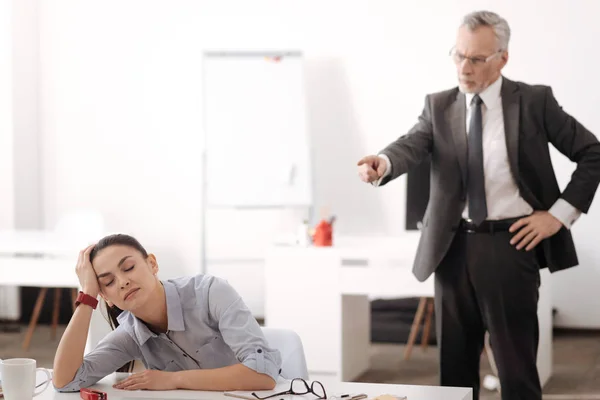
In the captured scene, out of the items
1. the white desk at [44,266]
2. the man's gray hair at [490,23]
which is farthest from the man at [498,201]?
the white desk at [44,266]

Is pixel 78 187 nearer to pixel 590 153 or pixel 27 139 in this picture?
pixel 27 139

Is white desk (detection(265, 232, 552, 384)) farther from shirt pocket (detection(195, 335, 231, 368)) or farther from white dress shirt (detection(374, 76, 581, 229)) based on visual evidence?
shirt pocket (detection(195, 335, 231, 368))

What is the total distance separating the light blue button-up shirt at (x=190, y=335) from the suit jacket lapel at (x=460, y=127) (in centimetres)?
91

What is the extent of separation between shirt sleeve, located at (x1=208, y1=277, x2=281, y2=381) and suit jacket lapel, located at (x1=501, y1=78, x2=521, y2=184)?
3.19 feet

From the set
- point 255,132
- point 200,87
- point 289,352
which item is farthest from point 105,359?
point 200,87

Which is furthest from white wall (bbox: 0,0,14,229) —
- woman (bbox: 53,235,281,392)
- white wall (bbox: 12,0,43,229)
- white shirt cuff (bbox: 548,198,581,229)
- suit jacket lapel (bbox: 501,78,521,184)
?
white shirt cuff (bbox: 548,198,581,229)

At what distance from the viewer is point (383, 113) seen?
6426mm

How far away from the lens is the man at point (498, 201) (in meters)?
2.84

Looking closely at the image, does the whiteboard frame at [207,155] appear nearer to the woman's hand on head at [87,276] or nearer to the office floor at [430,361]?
the office floor at [430,361]

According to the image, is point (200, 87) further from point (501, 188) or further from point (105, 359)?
point (105, 359)

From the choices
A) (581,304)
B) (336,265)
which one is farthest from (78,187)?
(581,304)

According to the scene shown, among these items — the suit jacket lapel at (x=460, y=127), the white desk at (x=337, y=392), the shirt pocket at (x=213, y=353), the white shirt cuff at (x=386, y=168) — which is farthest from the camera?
the suit jacket lapel at (x=460, y=127)

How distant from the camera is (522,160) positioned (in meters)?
2.85

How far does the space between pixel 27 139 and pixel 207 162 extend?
1407 mm
